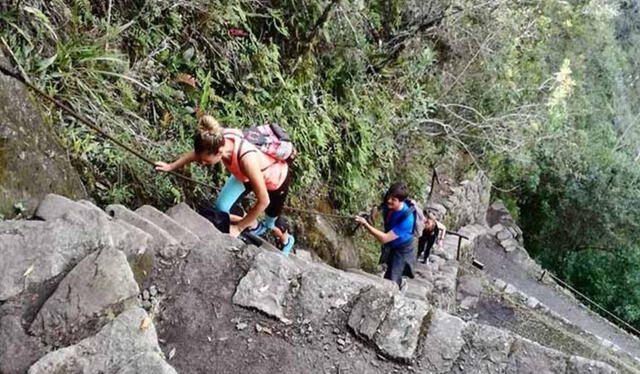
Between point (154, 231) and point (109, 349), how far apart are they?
886 mm

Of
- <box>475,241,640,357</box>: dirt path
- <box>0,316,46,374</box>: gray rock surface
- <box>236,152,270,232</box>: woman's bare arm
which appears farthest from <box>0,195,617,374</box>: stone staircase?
Result: <box>475,241,640,357</box>: dirt path

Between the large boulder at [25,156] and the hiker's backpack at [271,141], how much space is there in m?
1.07

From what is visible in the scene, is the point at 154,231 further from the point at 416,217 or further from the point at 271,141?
the point at 416,217

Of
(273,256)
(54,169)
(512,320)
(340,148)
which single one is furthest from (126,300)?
(512,320)

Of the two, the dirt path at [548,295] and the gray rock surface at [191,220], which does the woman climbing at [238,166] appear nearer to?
the gray rock surface at [191,220]

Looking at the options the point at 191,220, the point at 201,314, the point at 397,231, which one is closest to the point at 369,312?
the point at 201,314

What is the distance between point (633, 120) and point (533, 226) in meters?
9.40

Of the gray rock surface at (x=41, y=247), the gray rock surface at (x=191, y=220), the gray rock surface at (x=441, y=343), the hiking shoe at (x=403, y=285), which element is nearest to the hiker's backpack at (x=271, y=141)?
the gray rock surface at (x=191, y=220)

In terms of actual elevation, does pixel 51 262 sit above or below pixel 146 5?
below

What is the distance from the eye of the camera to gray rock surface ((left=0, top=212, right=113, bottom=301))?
7.79 ft

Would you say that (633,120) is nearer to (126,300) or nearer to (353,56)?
(353,56)

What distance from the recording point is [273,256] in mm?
A: 2967

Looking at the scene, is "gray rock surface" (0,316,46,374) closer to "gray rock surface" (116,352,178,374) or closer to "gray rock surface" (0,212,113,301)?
"gray rock surface" (0,212,113,301)

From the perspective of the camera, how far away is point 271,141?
11.7ft
